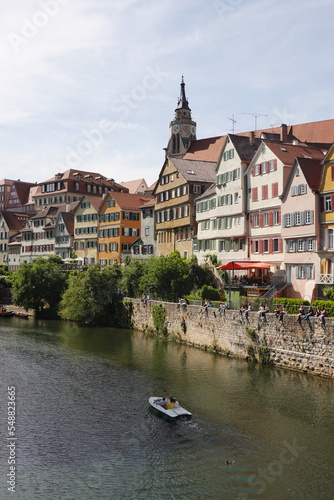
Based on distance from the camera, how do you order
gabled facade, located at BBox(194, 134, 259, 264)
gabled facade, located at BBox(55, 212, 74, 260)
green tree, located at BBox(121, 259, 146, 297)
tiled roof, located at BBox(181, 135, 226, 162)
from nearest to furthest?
gabled facade, located at BBox(194, 134, 259, 264), green tree, located at BBox(121, 259, 146, 297), gabled facade, located at BBox(55, 212, 74, 260), tiled roof, located at BBox(181, 135, 226, 162)

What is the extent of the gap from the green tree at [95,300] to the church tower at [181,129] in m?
59.4

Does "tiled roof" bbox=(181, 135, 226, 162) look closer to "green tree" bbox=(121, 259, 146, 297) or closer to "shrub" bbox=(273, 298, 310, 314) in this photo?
"green tree" bbox=(121, 259, 146, 297)

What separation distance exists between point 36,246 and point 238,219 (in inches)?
2440

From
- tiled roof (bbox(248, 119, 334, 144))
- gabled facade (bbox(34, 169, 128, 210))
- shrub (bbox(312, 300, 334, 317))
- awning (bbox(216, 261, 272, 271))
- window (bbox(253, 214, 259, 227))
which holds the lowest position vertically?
shrub (bbox(312, 300, 334, 317))

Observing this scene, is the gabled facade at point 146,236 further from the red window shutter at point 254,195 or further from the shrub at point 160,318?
the red window shutter at point 254,195

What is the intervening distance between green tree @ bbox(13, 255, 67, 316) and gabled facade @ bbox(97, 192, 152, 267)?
503 inches

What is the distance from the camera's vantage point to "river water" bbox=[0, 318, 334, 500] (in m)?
18.3

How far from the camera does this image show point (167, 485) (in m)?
18.4

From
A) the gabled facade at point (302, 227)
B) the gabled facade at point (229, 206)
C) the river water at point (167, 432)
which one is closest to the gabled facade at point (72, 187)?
the gabled facade at point (229, 206)

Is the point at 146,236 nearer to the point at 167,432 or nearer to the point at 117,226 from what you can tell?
the point at 117,226

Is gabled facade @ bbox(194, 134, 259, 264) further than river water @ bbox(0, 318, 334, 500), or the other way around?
gabled facade @ bbox(194, 134, 259, 264)

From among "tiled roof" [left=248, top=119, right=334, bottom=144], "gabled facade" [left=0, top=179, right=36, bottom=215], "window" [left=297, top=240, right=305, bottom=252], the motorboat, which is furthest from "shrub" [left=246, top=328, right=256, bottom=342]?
"gabled facade" [left=0, top=179, right=36, bottom=215]

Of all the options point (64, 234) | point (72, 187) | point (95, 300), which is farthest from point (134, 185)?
point (95, 300)

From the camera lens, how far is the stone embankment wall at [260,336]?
99.9ft
